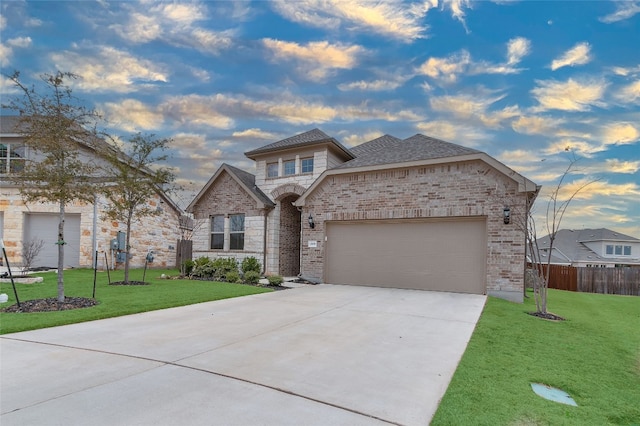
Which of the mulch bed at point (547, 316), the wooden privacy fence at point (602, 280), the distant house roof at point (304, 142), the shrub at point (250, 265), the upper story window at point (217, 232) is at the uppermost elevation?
the distant house roof at point (304, 142)

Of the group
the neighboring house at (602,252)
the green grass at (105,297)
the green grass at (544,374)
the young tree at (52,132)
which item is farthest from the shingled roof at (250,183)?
the neighboring house at (602,252)

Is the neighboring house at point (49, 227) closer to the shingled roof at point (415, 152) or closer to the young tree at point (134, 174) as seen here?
the young tree at point (134, 174)

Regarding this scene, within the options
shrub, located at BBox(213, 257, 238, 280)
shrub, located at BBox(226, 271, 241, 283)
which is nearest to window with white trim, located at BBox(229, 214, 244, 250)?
shrub, located at BBox(213, 257, 238, 280)

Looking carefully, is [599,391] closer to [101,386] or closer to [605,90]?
[101,386]

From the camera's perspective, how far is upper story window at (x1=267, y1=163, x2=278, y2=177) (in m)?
16.3

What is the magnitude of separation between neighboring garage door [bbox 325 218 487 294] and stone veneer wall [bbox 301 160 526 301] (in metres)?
0.36

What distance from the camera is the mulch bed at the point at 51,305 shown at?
22.3 feet

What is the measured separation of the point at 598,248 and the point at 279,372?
1543 inches

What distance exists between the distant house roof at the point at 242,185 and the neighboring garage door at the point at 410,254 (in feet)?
12.1

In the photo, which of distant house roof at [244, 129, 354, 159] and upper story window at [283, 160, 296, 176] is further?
upper story window at [283, 160, 296, 176]

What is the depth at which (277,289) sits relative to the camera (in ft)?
38.3

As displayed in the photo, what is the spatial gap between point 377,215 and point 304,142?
4.97m

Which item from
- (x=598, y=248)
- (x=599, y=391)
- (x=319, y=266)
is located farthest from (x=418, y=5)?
(x=598, y=248)

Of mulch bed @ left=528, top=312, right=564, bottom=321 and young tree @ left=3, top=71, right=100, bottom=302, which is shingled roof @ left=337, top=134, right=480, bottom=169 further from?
young tree @ left=3, top=71, right=100, bottom=302
